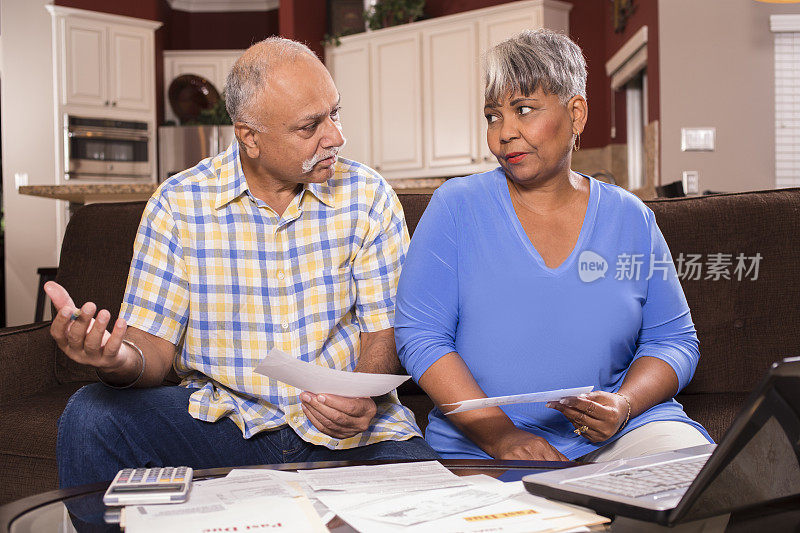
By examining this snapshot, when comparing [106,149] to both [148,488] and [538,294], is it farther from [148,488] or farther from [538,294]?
[148,488]

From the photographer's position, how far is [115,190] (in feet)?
14.1

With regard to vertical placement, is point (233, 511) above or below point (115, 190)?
below

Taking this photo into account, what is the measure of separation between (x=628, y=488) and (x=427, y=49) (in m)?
6.15

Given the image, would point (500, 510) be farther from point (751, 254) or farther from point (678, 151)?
point (678, 151)

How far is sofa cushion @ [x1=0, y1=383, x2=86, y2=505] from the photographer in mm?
1796

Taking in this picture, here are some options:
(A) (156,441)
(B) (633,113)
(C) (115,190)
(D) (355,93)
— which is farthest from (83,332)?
(D) (355,93)

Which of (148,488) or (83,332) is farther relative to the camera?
(83,332)

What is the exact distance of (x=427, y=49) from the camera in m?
6.63

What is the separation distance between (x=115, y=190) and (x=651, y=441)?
3661 mm

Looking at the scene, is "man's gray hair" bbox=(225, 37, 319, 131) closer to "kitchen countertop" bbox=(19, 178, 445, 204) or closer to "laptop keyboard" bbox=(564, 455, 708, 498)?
"laptop keyboard" bbox=(564, 455, 708, 498)

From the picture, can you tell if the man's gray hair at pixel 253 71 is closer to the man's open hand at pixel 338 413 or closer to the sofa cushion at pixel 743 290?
the man's open hand at pixel 338 413

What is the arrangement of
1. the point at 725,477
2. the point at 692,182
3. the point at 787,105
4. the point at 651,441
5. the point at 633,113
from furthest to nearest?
the point at 633,113 < the point at 692,182 < the point at 787,105 < the point at 651,441 < the point at 725,477

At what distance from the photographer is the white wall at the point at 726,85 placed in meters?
4.22

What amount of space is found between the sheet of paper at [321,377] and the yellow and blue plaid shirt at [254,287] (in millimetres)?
334
